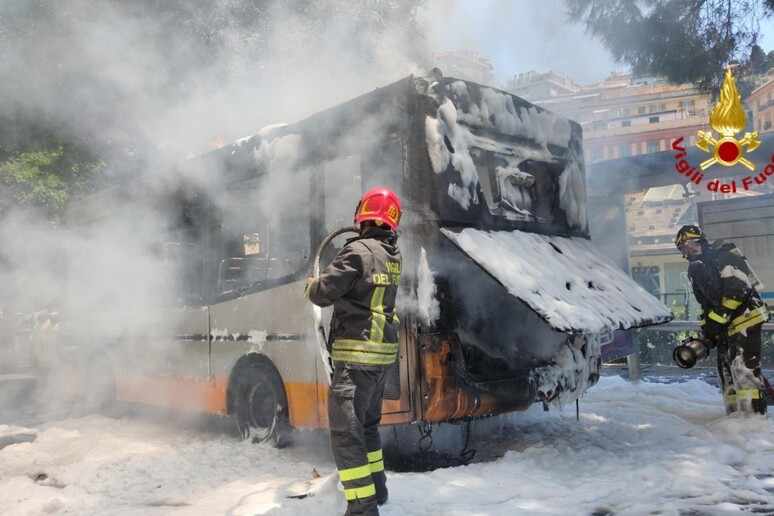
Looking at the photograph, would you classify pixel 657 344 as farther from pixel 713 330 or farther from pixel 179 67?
pixel 179 67

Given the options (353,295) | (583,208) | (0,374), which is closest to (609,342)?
(583,208)

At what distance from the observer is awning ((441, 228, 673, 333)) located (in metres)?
3.80

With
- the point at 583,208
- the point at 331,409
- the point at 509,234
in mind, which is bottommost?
the point at 331,409

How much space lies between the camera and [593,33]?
9242mm

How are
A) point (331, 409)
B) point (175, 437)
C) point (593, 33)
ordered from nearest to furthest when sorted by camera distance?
point (331, 409) → point (175, 437) → point (593, 33)

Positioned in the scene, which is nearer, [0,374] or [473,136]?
[473,136]

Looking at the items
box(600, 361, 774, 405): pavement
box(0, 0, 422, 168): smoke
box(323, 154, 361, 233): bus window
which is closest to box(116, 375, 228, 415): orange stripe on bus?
box(323, 154, 361, 233): bus window

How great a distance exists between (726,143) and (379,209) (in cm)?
739

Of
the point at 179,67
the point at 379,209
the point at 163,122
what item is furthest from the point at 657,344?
the point at 379,209

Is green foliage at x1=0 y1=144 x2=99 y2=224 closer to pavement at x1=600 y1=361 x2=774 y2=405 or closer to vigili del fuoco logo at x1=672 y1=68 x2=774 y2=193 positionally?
pavement at x1=600 y1=361 x2=774 y2=405

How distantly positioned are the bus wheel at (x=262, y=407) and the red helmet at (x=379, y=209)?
204 cm

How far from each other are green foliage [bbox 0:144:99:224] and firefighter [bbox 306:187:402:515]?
331 inches

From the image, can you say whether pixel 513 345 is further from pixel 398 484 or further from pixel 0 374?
pixel 0 374

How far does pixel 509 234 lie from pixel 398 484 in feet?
6.19
